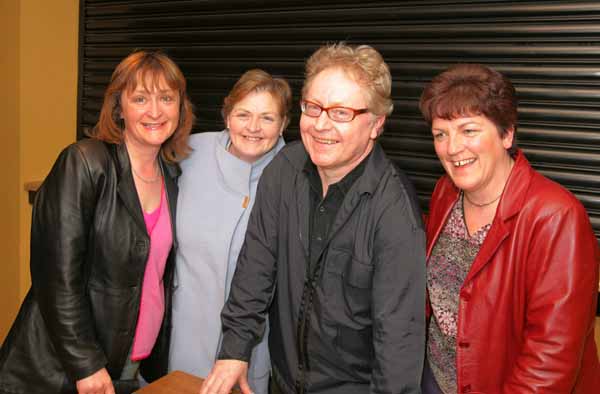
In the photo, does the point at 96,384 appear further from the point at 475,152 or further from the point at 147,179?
the point at 475,152

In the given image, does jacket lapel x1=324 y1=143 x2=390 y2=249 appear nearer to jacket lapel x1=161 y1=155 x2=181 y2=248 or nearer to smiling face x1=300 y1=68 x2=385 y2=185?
smiling face x1=300 y1=68 x2=385 y2=185

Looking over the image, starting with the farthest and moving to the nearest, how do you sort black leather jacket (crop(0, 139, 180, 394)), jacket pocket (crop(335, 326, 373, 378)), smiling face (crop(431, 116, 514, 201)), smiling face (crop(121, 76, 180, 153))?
smiling face (crop(121, 76, 180, 153)), black leather jacket (crop(0, 139, 180, 394)), jacket pocket (crop(335, 326, 373, 378)), smiling face (crop(431, 116, 514, 201))

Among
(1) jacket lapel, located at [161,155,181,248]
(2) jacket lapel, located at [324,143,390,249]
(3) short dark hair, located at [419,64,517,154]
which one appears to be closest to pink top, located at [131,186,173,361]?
(1) jacket lapel, located at [161,155,181,248]

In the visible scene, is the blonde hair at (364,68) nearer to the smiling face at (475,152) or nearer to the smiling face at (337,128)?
the smiling face at (337,128)

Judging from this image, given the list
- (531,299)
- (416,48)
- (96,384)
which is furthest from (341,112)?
(96,384)

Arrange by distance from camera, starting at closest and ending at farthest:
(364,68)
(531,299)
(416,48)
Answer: (531,299) → (364,68) → (416,48)

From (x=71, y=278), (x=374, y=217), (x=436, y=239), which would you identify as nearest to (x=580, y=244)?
(x=436, y=239)

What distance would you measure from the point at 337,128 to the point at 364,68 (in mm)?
194

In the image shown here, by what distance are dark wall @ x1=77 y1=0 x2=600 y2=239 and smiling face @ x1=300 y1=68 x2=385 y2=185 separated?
34.9 inches

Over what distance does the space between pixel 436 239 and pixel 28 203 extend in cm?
281

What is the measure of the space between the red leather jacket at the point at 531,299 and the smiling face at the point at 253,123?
909 millimetres

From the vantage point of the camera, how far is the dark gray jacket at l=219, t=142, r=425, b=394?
1.62 meters

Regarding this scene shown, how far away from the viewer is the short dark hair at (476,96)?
1590mm

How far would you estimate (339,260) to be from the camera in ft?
5.62
